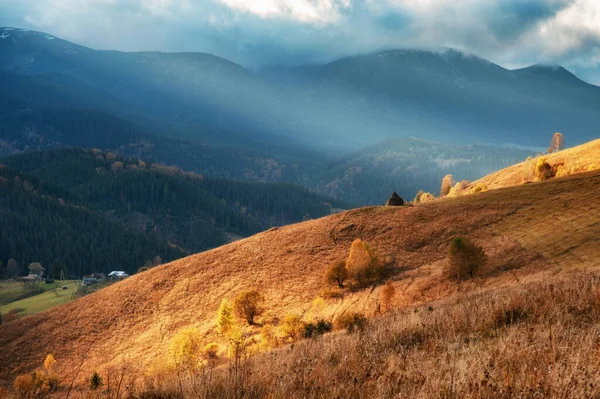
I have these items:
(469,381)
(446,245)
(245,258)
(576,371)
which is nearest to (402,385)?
(469,381)

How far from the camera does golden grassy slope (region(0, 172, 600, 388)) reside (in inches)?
1864

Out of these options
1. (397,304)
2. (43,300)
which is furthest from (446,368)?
(43,300)

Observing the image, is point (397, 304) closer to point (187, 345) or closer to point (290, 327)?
point (290, 327)

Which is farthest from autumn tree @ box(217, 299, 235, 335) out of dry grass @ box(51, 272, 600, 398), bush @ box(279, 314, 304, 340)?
dry grass @ box(51, 272, 600, 398)

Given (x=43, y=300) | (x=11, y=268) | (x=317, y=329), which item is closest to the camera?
(x=317, y=329)

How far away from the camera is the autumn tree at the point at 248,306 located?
176ft

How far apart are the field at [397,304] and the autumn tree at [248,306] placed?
2.01 m

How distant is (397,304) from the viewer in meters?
40.8

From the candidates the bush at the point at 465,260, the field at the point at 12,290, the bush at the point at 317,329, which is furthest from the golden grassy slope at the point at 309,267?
the field at the point at 12,290

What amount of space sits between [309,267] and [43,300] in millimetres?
116668

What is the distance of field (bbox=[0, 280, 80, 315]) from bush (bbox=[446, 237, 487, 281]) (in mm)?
116519

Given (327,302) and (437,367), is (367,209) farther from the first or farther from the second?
(437,367)

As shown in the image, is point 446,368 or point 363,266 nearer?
point 446,368

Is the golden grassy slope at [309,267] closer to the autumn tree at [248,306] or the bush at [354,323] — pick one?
the autumn tree at [248,306]
